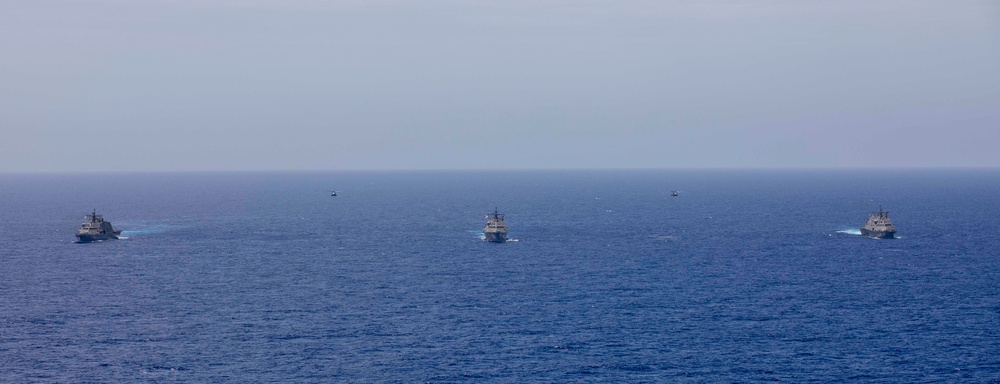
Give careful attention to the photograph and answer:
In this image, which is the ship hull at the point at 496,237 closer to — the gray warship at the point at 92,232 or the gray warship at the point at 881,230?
the gray warship at the point at 881,230

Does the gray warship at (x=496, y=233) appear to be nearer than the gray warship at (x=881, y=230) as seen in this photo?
Yes

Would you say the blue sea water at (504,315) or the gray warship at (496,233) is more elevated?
the gray warship at (496,233)

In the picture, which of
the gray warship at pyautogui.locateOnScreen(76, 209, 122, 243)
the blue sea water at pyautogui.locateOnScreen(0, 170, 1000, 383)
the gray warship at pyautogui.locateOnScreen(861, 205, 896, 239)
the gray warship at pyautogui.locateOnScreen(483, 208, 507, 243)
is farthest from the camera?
the gray warship at pyautogui.locateOnScreen(861, 205, 896, 239)

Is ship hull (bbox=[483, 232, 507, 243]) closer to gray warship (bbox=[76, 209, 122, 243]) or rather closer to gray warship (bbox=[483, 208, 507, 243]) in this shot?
gray warship (bbox=[483, 208, 507, 243])

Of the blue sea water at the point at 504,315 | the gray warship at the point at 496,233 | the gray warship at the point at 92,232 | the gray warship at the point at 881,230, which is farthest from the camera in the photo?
the gray warship at the point at 881,230

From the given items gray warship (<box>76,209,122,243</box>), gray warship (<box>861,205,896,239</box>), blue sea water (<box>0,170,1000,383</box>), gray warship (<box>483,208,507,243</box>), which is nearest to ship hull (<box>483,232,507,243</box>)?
gray warship (<box>483,208,507,243</box>)

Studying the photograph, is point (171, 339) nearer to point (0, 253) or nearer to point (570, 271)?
point (570, 271)

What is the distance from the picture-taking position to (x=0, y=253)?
17700 centimetres

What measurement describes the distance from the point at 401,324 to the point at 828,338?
46.3 metres

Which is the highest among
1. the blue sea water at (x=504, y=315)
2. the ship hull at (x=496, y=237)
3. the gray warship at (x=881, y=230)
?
the gray warship at (x=881, y=230)

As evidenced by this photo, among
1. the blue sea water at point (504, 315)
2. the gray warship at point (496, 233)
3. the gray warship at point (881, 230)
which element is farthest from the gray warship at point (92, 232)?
the gray warship at point (881, 230)

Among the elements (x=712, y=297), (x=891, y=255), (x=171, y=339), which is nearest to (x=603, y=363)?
(x=712, y=297)

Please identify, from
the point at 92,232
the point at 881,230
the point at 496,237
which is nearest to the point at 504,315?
the point at 496,237

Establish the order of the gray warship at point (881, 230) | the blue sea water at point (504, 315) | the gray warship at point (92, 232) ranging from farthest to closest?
the gray warship at point (881, 230) < the gray warship at point (92, 232) < the blue sea water at point (504, 315)
